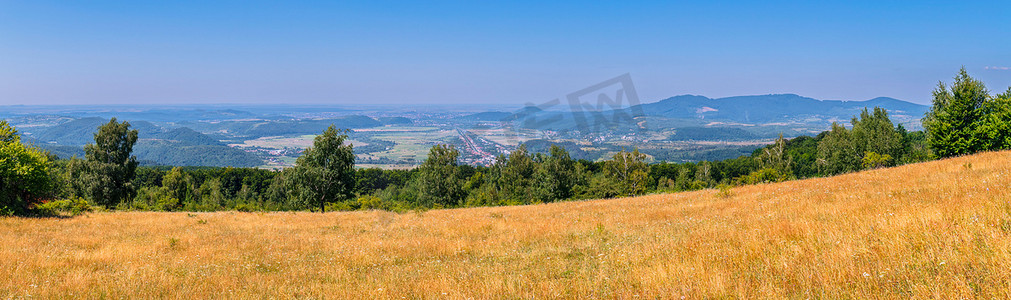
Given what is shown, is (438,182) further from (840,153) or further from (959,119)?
(840,153)

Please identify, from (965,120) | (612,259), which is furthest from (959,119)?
(612,259)

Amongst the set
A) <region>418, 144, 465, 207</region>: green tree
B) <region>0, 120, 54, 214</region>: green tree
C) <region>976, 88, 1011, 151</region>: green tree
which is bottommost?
<region>418, 144, 465, 207</region>: green tree

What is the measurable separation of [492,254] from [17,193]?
24.2m

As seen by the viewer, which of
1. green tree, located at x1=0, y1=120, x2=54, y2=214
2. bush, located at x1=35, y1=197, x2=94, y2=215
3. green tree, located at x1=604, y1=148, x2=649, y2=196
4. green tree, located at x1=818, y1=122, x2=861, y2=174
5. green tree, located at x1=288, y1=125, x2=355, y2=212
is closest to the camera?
green tree, located at x1=0, y1=120, x2=54, y2=214

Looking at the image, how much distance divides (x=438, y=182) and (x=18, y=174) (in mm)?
43781

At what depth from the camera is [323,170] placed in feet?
113

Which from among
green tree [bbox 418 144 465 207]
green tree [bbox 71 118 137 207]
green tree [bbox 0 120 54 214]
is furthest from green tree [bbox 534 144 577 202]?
green tree [bbox 0 120 54 214]

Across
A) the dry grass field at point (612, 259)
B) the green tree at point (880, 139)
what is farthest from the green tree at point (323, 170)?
the green tree at point (880, 139)

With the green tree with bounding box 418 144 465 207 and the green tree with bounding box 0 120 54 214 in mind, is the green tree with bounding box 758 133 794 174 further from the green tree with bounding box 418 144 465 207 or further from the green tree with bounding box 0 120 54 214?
the green tree with bounding box 0 120 54 214

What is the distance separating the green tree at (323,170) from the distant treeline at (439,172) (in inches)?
3.4

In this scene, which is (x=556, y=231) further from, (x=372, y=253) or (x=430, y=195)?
(x=430, y=195)

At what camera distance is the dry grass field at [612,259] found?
456 cm

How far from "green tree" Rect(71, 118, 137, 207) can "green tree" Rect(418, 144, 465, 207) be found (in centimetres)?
3231

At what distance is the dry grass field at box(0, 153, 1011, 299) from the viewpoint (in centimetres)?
456
